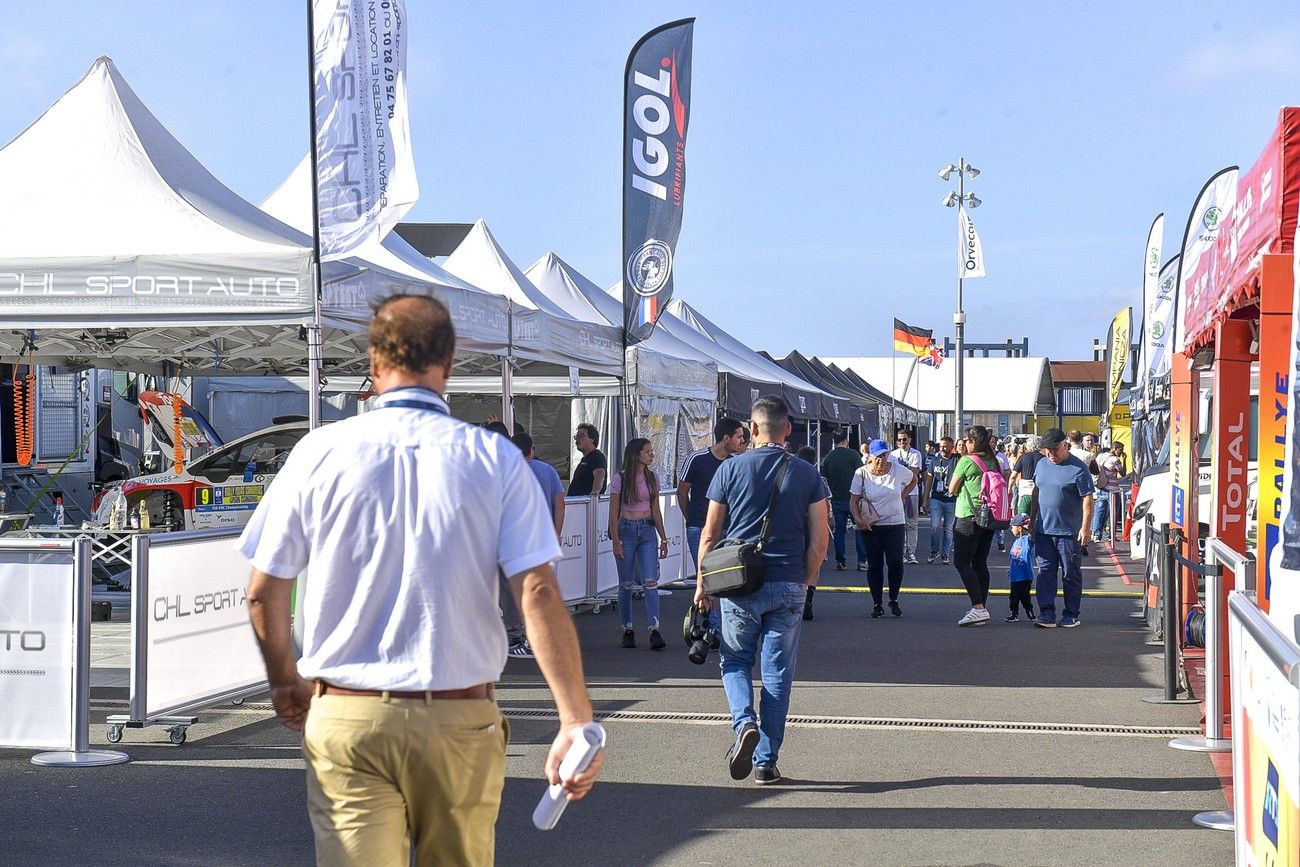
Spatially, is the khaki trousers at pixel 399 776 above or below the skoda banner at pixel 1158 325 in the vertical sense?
below

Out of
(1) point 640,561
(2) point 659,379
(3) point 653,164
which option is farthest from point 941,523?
(1) point 640,561

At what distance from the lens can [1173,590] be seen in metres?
8.92

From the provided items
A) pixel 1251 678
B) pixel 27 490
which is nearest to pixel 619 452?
pixel 27 490

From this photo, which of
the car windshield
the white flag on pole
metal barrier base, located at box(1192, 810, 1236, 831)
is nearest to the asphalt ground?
metal barrier base, located at box(1192, 810, 1236, 831)

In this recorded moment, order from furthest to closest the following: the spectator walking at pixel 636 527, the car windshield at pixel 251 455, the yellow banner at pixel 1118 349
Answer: the yellow banner at pixel 1118 349, the car windshield at pixel 251 455, the spectator walking at pixel 636 527

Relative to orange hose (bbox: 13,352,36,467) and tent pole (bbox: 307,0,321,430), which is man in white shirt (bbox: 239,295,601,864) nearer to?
tent pole (bbox: 307,0,321,430)

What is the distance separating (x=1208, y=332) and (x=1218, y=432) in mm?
828

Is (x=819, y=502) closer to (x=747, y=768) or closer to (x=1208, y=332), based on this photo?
(x=747, y=768)

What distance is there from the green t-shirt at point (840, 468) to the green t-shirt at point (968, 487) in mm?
4399

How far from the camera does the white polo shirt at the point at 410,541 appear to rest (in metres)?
3.11

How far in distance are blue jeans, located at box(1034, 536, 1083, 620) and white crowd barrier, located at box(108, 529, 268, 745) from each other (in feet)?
23.9

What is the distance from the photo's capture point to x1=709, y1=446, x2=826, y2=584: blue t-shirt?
7.05m

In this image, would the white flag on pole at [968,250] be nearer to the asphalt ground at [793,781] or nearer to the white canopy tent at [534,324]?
the white canopy tent at [534,324]

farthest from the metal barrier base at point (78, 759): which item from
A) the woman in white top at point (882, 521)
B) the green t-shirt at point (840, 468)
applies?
the green t-shirt at point (840, 468)
